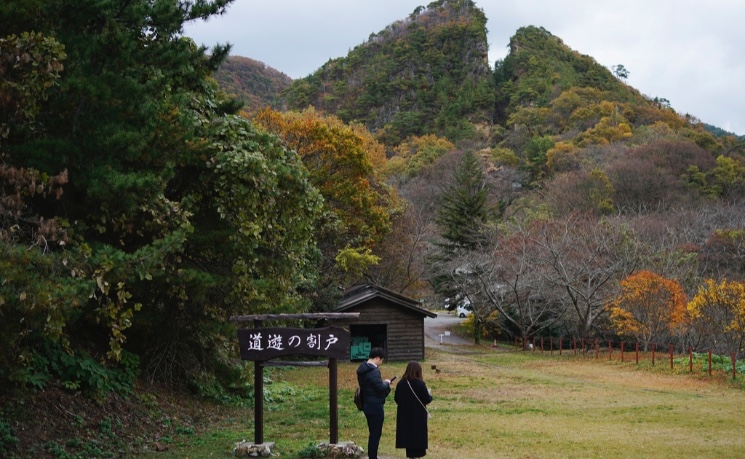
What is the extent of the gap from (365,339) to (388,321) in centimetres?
180

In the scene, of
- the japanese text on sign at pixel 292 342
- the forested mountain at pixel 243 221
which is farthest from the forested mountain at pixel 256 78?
the japanese text on sign at pixel 292 342

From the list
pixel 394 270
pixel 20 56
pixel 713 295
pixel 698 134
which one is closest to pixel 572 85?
pixel 698 134

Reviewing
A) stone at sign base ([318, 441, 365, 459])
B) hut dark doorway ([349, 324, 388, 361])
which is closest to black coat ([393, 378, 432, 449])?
stone at sign base ([318, 441, 365, 459])

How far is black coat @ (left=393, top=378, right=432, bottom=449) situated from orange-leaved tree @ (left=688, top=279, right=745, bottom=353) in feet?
63.1

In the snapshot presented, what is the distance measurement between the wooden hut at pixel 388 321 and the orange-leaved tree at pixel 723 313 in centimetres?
1007

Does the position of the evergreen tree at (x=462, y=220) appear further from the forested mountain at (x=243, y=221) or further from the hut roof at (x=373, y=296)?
the hut roof at (x=373, y=296)

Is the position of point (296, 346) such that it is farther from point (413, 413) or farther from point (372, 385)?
point (413, 413)

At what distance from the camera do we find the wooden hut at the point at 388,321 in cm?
2828

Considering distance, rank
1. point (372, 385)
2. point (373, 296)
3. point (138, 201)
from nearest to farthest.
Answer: point (372, 385) < point (138, 201) < point (373, 296)

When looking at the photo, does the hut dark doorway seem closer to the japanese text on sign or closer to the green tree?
the green tree

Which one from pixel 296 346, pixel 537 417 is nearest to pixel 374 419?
pixel 296 346

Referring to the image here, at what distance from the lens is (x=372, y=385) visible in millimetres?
8453

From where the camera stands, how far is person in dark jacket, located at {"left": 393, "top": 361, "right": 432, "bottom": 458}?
816 cm

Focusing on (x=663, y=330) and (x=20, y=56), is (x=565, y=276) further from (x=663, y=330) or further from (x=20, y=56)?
(x=20, y=56)
